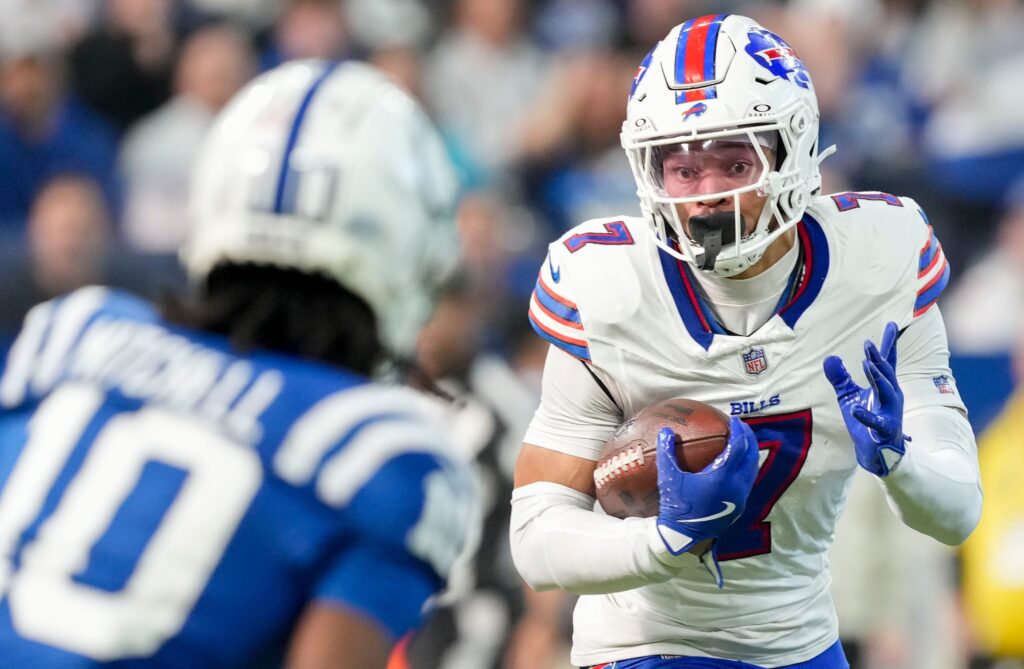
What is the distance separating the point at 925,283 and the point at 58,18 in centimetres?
583

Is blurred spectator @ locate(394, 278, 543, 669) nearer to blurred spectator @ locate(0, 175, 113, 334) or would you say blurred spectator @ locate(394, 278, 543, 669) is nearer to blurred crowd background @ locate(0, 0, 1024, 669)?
blurred crowd background @ locate(0, 0, 1024, 669)

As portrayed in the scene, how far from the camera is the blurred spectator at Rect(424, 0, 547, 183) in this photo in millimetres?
7684

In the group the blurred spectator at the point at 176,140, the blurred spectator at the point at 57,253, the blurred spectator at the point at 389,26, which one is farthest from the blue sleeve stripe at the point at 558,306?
the blurred spectator at the point at 389,26

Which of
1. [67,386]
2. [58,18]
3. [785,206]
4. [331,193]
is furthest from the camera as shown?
[58,18]

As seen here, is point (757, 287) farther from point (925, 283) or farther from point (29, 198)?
point (29, 198)

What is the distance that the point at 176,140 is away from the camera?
24.0 feet

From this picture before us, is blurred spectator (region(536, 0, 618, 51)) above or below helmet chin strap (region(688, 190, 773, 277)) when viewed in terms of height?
below

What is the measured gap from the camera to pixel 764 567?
278cm

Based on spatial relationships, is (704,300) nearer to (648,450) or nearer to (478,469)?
(648,450)

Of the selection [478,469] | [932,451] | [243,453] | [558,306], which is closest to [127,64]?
[478,469]

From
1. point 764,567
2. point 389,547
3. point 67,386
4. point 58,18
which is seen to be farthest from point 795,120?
point 58,18

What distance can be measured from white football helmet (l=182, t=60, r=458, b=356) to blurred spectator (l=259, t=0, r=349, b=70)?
5253 millimetres

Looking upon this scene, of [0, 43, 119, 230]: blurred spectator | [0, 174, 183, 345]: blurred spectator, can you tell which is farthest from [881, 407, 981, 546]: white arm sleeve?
[0, 43, 119, 230]: blurred spectator

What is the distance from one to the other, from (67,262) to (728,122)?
4.46 metres
